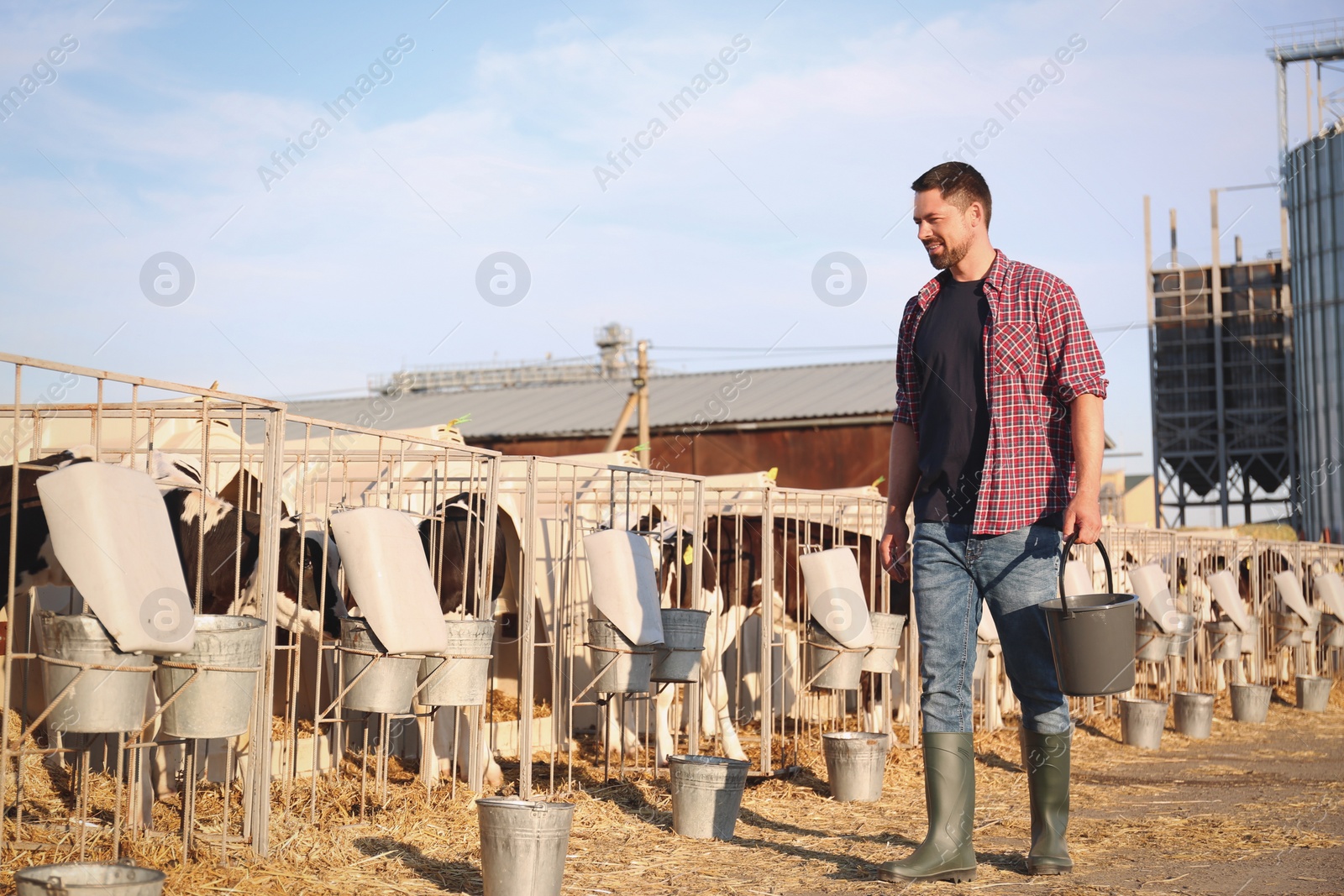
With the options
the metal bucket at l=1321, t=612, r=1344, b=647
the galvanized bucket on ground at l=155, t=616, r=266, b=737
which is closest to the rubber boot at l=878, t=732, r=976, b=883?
the galvanized bucket on ground at l=155, t=616, r=266, b=737

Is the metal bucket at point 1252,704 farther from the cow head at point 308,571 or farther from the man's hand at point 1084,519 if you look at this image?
the man's hand at point 1084,519

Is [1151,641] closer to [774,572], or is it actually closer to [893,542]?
[774,572]

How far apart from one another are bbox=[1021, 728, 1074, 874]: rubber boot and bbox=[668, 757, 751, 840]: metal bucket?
4.63 ft

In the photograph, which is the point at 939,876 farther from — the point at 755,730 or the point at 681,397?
the point at 681,397

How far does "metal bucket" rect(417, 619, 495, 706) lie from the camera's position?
577 cm

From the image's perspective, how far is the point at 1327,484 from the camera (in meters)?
29.1

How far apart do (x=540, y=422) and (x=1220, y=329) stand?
1680cm

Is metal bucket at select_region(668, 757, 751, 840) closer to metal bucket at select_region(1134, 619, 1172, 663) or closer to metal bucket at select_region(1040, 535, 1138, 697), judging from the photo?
metal bucket at select_region(1040, 535, 1138, 697)

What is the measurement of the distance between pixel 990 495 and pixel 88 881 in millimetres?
2870

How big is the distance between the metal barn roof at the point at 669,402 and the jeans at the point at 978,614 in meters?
22.5

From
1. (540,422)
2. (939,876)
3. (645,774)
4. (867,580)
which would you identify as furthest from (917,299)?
(540,422)

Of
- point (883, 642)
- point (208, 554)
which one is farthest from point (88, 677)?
point (883, 642)

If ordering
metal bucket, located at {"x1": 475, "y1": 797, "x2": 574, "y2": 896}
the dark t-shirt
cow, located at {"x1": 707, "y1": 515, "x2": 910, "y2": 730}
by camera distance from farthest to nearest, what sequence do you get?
cow, located at {"x1": 707, "y1": 515, "x2": 910, "y2": 730} → the dark t-shirt → metal bucket, located at {"x1": 475, "y1": 797, "x2": 574, "y2": 896}

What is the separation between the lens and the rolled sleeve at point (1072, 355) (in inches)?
170
